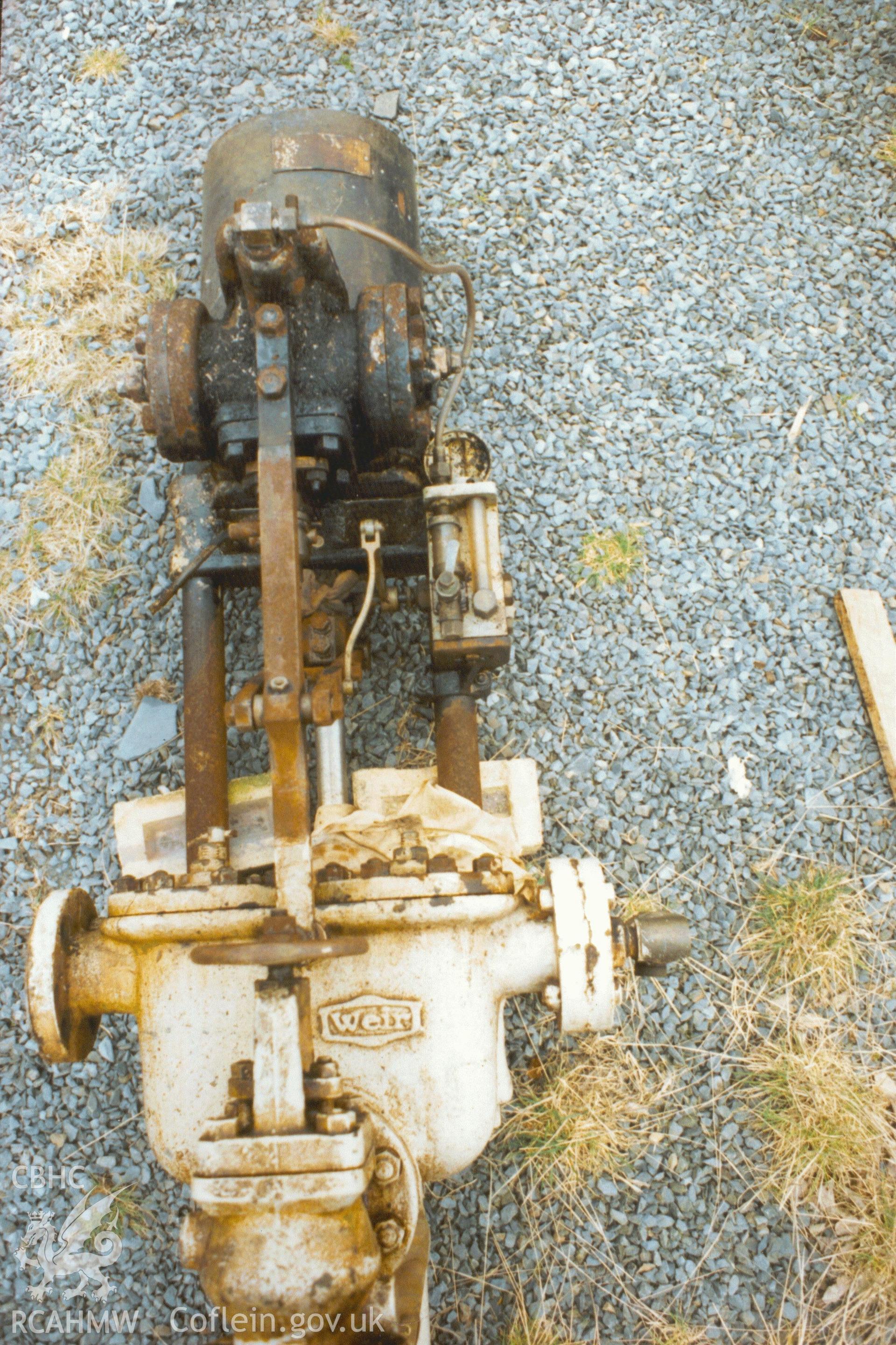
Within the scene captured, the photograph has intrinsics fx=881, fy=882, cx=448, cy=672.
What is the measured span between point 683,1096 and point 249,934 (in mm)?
1433

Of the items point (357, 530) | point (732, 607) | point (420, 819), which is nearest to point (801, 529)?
point (732, 607)

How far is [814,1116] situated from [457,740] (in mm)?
1392

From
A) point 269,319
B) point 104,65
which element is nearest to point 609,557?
point 269,319

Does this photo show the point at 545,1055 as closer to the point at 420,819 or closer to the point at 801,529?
the point at 420,819

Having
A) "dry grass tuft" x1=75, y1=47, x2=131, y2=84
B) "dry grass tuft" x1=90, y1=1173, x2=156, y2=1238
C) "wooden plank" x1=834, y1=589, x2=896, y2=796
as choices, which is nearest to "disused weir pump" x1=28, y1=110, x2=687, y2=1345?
"dry grass tuft" x1=90, y1=1173, x2=156, y2=1238

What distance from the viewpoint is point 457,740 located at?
88.8 inches

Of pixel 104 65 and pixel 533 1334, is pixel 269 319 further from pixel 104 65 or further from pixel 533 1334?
pixel 533 1334

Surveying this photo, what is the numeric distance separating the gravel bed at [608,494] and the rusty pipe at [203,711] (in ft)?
1.10

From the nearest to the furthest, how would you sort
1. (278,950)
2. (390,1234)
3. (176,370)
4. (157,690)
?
(278,950) < (390,1234) < (176,370) < (157,690)

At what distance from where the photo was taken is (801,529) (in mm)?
2766

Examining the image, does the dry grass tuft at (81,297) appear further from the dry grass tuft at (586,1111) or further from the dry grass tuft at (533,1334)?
the dry grass tuft at (533,1334)

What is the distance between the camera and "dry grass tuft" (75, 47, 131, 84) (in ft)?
10.3

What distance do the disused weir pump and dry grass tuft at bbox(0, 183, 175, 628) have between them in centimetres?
80

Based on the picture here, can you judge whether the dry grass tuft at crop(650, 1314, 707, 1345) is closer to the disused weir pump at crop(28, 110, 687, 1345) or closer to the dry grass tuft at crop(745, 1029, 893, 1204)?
the dry grass tuft at crop(745, 1029, 893, 1204)
